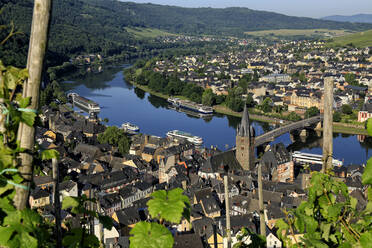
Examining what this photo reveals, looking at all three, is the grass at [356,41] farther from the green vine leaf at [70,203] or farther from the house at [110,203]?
the green vine leaf at [70,203]

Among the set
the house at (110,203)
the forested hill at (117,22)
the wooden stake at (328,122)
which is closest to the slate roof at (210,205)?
the house at (110,203)

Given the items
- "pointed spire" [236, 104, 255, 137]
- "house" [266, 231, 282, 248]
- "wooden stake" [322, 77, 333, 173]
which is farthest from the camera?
"pointed spire" [236, 104, 255, 137]

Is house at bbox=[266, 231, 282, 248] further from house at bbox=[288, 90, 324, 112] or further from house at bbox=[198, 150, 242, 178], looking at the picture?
house at bbox=[288, 90, 324, 112]

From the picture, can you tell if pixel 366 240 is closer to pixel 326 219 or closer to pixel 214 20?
pixel 326 219

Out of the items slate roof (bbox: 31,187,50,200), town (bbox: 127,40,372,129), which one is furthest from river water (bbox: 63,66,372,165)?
slate roof (bbox: 31,187,50,200)

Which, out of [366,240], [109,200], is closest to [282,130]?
[109,200]

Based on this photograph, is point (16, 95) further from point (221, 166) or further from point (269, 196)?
point (221, 166)

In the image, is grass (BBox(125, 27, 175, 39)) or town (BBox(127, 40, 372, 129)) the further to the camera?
grass (BBox(125, 27, 175, 39))
